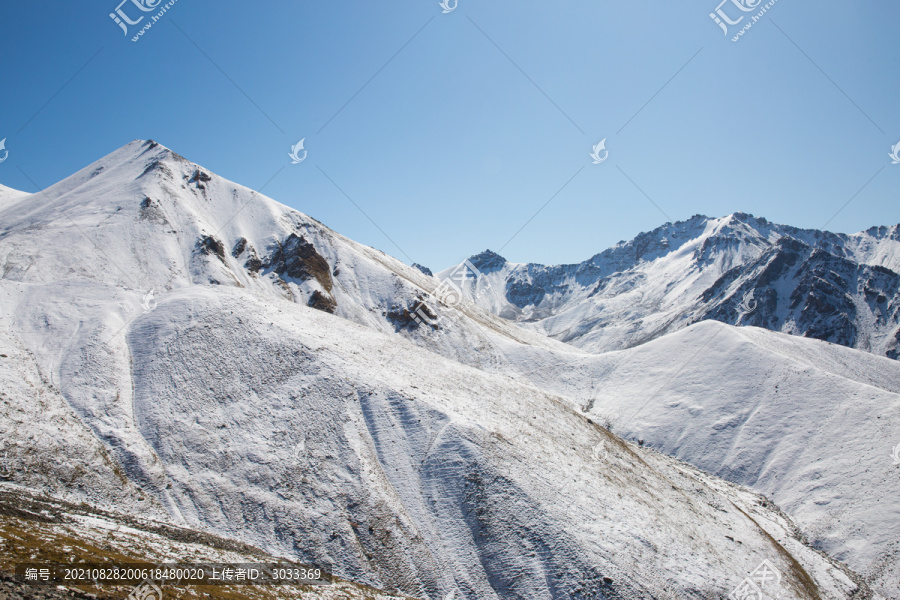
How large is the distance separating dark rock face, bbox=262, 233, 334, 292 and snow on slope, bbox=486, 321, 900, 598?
5001cm

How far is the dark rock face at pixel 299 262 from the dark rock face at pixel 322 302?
4326 mm

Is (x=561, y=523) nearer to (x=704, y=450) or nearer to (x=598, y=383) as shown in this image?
(x=704, y=450)


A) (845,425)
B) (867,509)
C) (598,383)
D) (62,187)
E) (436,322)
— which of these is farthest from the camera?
(62,187)

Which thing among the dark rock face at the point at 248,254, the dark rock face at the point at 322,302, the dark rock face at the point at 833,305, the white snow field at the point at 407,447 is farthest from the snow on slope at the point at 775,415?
the dark rock face at the point at 833,305

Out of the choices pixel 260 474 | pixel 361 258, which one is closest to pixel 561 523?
pixel 260 474

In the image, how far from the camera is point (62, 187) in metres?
107

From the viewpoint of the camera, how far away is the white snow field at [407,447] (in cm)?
2978

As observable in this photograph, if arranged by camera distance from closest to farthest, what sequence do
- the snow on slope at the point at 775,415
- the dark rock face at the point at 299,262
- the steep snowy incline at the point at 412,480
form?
1. the steep snowy incline at the point at 412,480
2. the snow on slope at the point at 775,415
3. the dark rock face at the point at 299,262

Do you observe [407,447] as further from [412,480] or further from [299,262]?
[299,262]

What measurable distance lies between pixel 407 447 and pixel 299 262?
69.9 metres

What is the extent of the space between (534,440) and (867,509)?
36.5 metres

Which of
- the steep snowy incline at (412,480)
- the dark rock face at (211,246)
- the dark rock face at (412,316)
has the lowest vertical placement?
the steep snowy incline at (412,480)

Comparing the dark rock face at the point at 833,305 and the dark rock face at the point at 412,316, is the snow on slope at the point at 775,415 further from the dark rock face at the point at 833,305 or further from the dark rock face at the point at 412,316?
the dark rock face at the point at 833,305

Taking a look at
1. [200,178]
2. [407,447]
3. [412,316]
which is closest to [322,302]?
[412,316]
